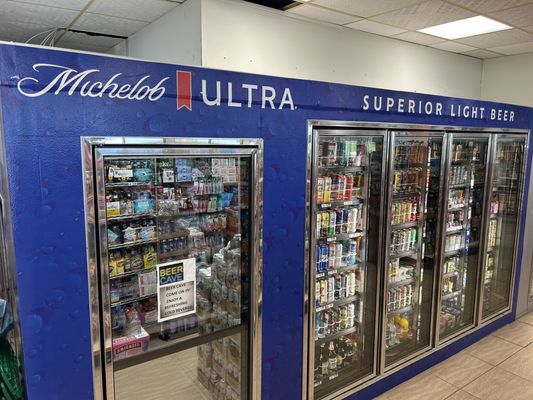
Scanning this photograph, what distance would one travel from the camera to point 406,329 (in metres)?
3.96

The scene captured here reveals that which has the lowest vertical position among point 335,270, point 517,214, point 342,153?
point 335,270

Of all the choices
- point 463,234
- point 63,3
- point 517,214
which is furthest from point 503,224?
point 63,3

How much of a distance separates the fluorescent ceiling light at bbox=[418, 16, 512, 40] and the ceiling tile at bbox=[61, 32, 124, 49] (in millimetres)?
3858

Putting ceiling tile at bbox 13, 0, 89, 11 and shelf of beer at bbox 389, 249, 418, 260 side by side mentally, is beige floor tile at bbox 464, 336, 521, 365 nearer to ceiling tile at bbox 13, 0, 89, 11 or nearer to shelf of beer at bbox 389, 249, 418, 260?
shelf of beer at bbox 389, 249, 418, 260

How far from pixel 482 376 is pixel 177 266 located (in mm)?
3172

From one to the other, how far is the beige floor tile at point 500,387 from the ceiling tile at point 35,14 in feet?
17.0

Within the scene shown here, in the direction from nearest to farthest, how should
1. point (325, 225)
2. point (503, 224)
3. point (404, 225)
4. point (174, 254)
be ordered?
point (174, 254) < point (325, 225) < point (404, 225) < point (503, 224)

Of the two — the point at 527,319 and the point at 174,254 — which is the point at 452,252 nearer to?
the point at 527,319

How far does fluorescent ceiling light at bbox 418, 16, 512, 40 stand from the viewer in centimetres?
438

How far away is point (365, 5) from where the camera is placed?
152 inches

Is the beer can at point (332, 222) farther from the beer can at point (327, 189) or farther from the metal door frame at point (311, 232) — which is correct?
the metal door frame at point (311, 232)

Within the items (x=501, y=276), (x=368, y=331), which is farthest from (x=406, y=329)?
(x=501, y=276)

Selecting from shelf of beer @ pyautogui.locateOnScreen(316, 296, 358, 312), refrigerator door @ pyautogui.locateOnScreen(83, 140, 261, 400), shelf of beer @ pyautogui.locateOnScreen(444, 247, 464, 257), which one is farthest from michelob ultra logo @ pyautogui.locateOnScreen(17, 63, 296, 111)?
shelf of beer @ pyautogui.locateOnScreen(444, 247, 464, 257)

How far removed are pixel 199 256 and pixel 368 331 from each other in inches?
68.9
